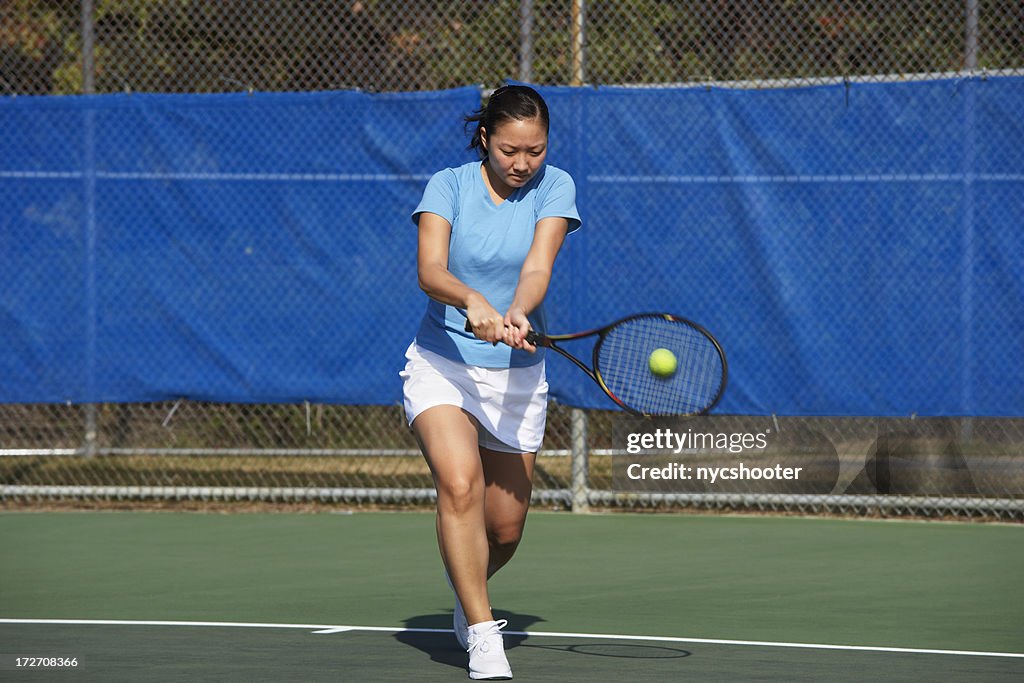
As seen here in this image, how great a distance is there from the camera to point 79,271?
344 inches

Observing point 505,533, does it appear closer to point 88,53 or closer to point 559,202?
point 559,202

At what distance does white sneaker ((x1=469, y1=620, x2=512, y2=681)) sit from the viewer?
A: 4.37m

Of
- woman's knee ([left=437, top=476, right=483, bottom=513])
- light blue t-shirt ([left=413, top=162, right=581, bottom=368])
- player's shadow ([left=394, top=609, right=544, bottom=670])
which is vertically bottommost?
player's shadow ([left=394, top=609, right=544, bottom=670])

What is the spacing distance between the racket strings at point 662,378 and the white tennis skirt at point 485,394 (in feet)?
6.11

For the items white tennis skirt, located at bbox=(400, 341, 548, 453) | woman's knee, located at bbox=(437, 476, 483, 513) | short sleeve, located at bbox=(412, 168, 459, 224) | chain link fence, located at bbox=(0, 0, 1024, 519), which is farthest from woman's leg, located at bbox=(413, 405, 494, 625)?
chain link fence, located at bbox=(0, 0, 1024, 519)

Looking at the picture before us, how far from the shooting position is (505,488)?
15.8ft

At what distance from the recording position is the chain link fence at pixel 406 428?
8391 millimetres

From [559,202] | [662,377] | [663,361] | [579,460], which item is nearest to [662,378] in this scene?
[662,377]

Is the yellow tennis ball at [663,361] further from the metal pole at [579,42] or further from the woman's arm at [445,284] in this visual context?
the metal pole at [579,42]

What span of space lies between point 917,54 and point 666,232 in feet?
12.3

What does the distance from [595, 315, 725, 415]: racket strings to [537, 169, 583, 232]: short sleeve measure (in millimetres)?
1848

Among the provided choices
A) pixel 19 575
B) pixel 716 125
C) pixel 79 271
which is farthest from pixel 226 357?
pixel 716 125

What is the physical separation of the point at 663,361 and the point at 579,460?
2.05 metres

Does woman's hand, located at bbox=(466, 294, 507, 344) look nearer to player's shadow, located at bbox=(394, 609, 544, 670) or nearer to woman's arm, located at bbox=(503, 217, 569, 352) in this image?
woman's arm, located at bbox=(503, 217, 569, 352)
